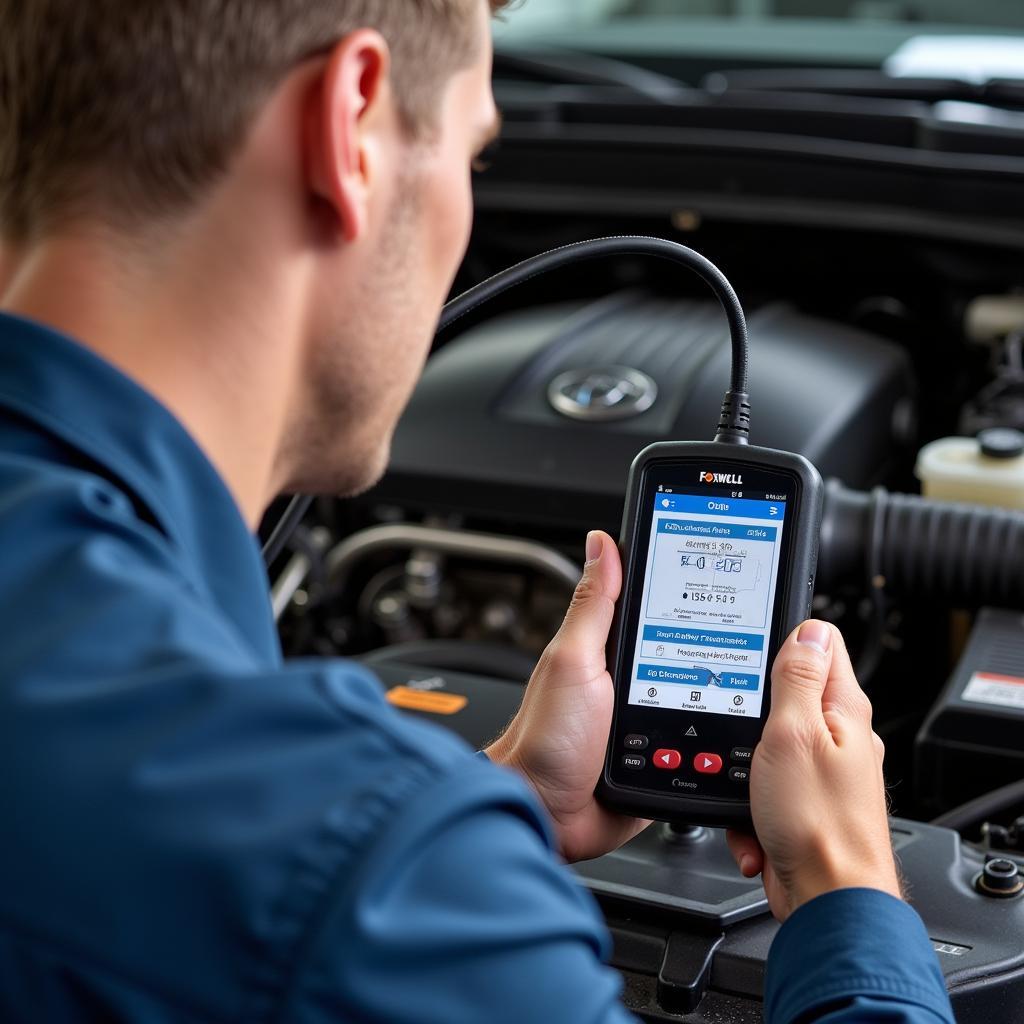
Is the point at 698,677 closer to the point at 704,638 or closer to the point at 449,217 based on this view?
the point at 704,638

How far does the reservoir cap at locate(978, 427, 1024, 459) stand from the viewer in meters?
1.29

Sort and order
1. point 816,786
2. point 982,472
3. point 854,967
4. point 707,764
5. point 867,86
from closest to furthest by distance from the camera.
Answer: point 854,967 → point 816,786 → point 707,764 → point 982,472 → point 867,86

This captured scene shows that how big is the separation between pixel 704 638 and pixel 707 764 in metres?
0.08

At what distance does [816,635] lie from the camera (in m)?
0.84

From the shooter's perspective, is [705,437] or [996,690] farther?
[705,437]

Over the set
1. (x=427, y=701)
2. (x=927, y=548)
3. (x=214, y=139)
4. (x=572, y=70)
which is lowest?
(x=427, y=701)

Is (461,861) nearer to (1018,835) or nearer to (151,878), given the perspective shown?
(151,878)

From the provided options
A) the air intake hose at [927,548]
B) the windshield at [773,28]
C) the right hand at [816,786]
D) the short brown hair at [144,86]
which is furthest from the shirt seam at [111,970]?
the windshield at [773,28]

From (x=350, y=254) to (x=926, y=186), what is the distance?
1.09 metres

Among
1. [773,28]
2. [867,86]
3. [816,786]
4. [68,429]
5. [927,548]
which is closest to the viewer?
[68,429]

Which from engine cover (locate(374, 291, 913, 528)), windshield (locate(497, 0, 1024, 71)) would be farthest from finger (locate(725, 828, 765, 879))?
windshield (locate(497, 0, 1024, 71))

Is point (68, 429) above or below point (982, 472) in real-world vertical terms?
above

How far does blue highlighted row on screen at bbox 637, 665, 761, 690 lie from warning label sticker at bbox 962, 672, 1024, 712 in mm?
276

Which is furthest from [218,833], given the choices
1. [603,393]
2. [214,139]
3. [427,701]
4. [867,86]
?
[867,86]
